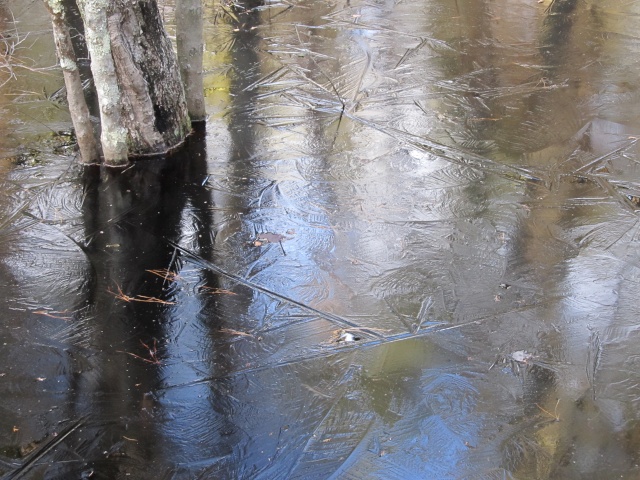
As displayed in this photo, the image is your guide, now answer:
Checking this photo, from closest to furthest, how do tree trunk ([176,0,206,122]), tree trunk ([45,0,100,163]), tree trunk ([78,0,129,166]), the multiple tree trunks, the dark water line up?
the dark water
tree trunk ([45,0,100,163])
tree trunk ([78,0,129,166])
the multiple tree trunks
tree trunk ([176,0,206,122])

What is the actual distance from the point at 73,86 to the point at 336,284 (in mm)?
2700

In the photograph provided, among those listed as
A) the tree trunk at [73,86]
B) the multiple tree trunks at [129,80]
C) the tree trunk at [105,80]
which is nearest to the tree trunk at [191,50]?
the multiple tree trunks at [129,80]

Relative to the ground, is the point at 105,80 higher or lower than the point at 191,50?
lower

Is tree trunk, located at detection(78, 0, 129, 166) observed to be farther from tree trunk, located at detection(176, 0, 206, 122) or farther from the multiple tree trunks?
tree trunk, located at detection(176, 0, 206, 122)

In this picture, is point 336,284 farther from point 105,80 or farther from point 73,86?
point 73,86

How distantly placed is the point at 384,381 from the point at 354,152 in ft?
8.91

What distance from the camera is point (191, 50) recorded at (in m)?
5.93

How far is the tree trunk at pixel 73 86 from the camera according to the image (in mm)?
4805

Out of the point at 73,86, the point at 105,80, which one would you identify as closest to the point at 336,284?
the point at 105,80

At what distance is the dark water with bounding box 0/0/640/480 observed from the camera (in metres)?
3.14

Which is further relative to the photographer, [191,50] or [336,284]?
[191,50]

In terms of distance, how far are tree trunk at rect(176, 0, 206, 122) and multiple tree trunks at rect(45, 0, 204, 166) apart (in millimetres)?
220

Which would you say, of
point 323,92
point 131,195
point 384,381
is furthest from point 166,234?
point 323,92

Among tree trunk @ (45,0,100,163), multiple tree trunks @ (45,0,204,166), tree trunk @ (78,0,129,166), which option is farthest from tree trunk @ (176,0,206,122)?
tree trunk @ (45,0,100,163)
